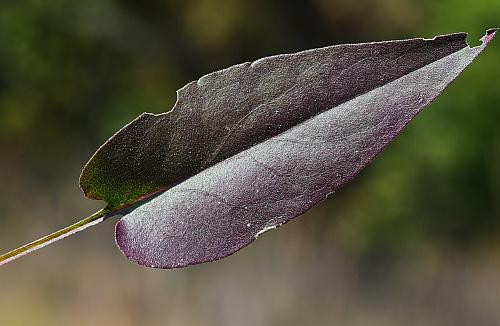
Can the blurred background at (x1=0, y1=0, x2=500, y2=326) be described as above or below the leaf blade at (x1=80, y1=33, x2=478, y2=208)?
below

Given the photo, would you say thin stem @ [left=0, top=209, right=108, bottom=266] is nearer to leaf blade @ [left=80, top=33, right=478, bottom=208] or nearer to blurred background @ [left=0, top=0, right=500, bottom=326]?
leaf blade @ [left=80, top=33, right=478, bottom=208]

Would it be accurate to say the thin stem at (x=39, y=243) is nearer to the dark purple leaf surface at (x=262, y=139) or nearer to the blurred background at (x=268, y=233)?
the dark purple leaf surface at (x=262, y=139)

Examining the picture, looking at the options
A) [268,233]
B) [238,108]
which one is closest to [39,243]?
[238,108]

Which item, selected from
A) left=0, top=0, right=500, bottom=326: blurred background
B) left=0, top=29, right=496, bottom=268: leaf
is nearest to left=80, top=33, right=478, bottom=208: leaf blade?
left=0, top=29, right=496, bottom=268: leaf

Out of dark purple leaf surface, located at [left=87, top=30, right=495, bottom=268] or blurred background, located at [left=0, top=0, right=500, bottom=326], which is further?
blurred background, located at [left=0, top=0, right=500, bottom=326]

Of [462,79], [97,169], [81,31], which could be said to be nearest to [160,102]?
[81,31]

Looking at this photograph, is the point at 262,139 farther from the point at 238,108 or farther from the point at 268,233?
the point at 268,233

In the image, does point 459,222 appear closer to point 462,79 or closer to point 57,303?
point 462,79
